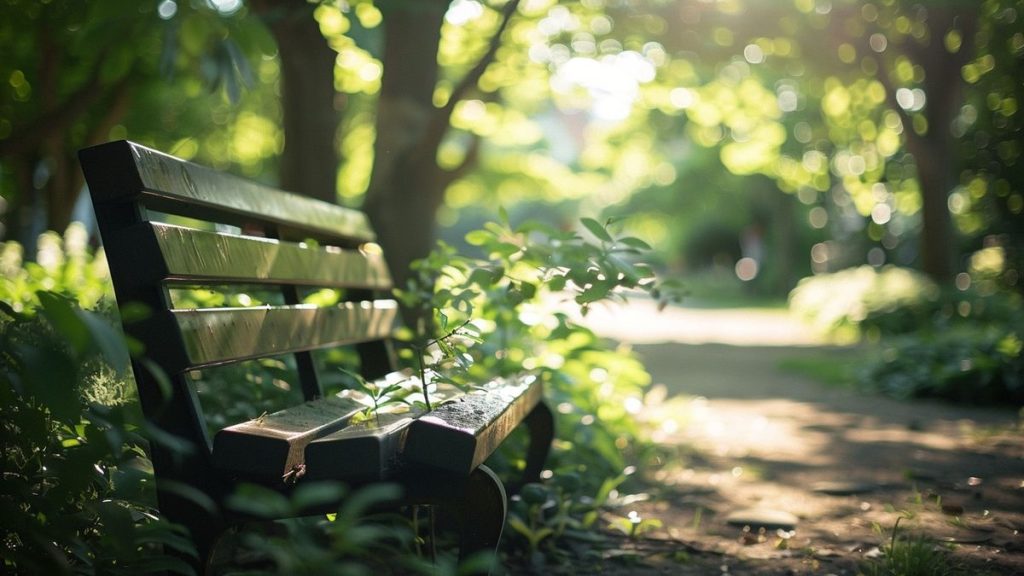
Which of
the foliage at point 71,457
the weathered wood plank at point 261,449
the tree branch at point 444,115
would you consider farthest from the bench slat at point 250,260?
the tree branch at point 444,115

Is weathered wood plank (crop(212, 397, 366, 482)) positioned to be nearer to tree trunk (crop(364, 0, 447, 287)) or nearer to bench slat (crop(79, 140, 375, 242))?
bench slat (crop(79, 140, 375, 242))

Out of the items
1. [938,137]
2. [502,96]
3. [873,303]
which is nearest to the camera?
[502,96]

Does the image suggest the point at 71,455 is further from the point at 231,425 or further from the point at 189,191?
the point at 189,191

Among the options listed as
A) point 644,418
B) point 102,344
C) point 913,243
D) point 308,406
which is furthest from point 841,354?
point 913,243

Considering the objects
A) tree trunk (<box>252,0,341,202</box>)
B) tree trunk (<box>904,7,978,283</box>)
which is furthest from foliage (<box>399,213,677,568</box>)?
tree trunk (<box>904,7,978,283</box>)

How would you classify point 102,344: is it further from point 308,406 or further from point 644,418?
point 644,418

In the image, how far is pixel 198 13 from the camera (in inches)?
87.8

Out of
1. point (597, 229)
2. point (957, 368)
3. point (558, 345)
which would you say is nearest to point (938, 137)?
point (957, 368)

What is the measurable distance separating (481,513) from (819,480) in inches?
120

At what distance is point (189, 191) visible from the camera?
231 centimetres

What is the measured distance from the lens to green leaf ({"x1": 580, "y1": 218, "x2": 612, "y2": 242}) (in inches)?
110

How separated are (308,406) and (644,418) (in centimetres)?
425

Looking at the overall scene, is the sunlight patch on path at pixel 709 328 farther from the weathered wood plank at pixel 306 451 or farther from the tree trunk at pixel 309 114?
the weathered wood plank at pixel 306 451

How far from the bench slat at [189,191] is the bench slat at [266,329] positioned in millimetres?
293
